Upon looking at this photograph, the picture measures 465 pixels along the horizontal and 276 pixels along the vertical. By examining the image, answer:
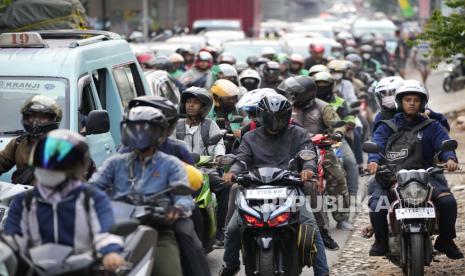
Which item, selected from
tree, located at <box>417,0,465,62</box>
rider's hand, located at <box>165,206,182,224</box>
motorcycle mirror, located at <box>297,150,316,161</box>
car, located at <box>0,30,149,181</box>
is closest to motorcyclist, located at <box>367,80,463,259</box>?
motorcycle mirror, located at <box>297,150,316,161</box>

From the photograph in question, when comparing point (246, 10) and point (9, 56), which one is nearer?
point (9, 56)

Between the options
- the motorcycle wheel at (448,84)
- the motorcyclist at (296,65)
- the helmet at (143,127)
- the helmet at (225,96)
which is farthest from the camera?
the motorcycle wheel at (448,84)

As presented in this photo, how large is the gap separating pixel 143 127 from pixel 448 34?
19.1ft

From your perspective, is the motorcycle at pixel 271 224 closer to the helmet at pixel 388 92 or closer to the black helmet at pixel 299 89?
the helmet at pixel 388 92

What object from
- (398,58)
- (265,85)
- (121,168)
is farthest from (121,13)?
(121,168)

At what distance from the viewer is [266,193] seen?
25.2 feet

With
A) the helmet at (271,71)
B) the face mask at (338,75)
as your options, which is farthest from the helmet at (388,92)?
the face mask at (338,75)

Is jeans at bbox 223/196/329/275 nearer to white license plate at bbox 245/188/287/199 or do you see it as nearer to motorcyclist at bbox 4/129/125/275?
white license plate at bbox 245/188/287/199

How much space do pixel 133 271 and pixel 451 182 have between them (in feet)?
30.5

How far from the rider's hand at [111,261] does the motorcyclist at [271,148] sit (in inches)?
105

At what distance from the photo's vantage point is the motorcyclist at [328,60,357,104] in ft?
54.0

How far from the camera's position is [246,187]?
7871mm

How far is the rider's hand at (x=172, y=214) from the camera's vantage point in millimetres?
6328

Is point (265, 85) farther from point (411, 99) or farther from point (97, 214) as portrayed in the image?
point (97, 214)
